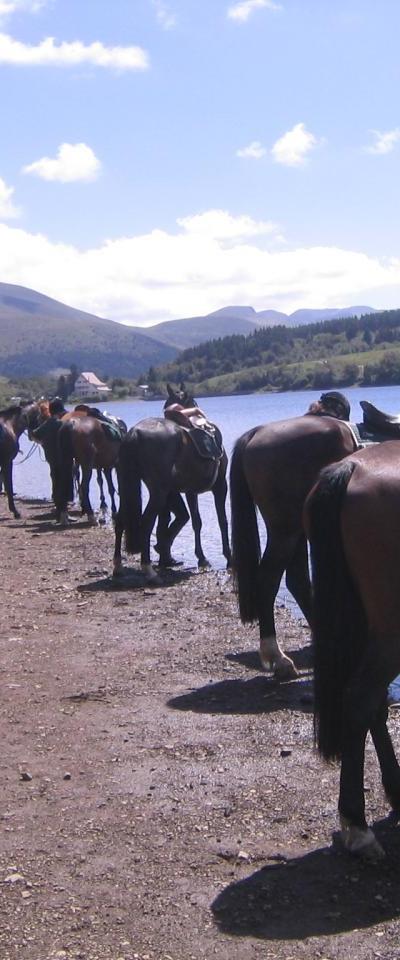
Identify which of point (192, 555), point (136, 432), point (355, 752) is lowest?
point (192, 555)

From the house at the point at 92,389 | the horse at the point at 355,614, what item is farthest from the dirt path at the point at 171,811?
the house at the point at 92,389

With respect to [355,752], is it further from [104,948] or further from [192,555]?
[192,555]

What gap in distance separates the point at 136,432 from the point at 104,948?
894 cm

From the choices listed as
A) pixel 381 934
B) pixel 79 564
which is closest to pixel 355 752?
pixel 381 934

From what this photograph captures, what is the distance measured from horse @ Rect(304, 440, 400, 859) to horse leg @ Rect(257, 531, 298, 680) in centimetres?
284

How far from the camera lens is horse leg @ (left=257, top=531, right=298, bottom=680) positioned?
7746mm

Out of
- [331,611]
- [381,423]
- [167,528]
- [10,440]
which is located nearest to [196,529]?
[167,528]

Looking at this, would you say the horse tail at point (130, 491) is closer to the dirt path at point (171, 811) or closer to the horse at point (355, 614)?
the dirt path at point (171, 811)

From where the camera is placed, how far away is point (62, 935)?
3.94 meters

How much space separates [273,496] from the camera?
771 centimetres

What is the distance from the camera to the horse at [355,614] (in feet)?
14.8

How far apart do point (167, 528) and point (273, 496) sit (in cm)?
643

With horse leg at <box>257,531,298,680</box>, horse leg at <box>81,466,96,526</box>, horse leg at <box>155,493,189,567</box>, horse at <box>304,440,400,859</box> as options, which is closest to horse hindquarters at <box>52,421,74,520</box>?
horse leg at <box>81,466,96,526</box>

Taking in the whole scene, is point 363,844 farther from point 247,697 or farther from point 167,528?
A: point 167,528
